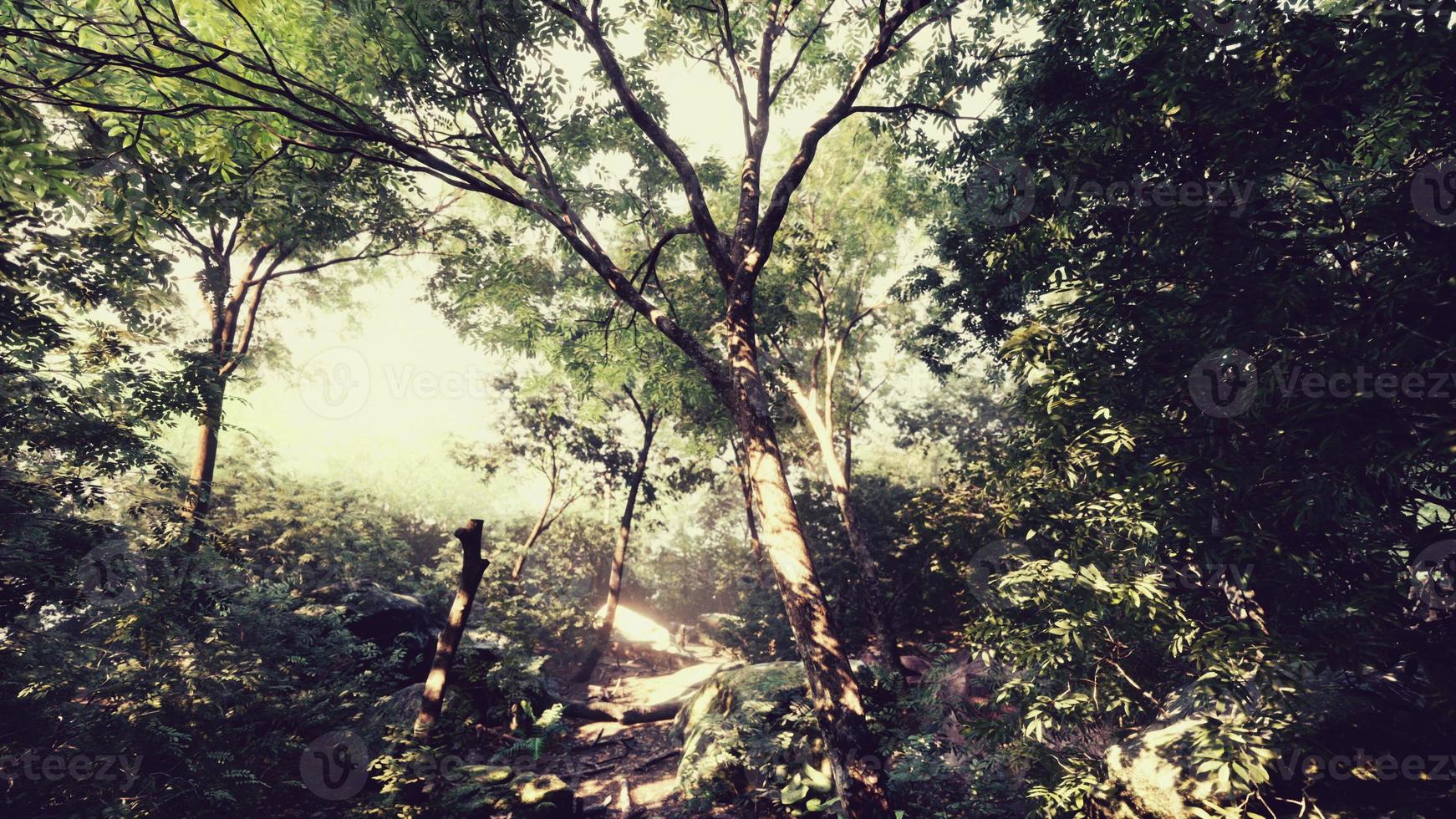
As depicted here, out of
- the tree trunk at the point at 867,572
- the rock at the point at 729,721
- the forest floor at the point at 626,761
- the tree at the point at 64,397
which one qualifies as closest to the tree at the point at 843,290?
the tree trunk at the point at 867,572

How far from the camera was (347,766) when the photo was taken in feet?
24.2

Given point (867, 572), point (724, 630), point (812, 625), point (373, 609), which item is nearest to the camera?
point (812, 625)

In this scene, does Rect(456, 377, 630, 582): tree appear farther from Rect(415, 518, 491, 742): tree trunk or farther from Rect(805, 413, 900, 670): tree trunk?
Rect(415, 518, 491, 742): tree trunk

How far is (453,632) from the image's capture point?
277 inches

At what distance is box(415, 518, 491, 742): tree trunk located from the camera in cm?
688

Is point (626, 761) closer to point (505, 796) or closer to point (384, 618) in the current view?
point (505, 796)

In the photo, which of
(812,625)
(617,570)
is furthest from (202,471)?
(812,625)

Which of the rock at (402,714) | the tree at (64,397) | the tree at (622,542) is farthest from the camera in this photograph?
the tree at (622,542)

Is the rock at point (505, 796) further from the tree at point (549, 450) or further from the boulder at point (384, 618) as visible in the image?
the tree at point (549, 450)

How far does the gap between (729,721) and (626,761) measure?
3432 millimetres

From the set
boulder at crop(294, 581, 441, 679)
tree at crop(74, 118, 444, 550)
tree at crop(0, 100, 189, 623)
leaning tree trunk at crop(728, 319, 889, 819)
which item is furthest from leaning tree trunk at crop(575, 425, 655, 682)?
leaning tree trunk at crop(728, 319, 889, 819)

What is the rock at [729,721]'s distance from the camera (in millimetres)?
7625

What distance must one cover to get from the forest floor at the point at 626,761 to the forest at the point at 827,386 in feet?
0.41

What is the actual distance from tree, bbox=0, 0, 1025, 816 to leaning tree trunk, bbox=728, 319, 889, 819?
15 mm
